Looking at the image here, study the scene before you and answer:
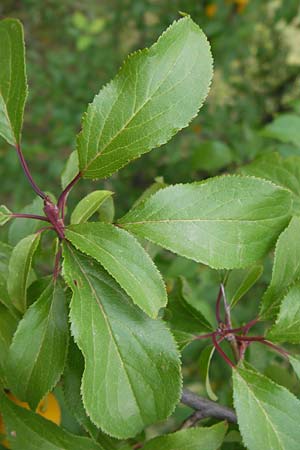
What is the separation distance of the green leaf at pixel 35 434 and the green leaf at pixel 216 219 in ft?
0.78

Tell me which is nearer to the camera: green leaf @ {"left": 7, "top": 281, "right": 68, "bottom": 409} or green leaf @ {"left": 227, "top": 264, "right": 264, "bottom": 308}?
green leaf @ {"left": 7, "top": 281, "right": 68, "bottom": 409}

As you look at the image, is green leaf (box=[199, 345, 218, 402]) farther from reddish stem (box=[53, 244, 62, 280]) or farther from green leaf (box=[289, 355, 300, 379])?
reddish stem (box=[53, 244, 62, 280])

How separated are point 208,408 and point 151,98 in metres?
0.37

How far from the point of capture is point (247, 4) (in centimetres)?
202

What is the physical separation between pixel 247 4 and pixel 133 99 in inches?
61.6

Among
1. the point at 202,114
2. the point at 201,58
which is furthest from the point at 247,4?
the point at 201,58

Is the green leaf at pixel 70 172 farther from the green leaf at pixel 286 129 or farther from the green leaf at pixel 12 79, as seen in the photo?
the green leaf at pixel 286 129

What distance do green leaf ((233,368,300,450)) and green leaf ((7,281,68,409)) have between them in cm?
19

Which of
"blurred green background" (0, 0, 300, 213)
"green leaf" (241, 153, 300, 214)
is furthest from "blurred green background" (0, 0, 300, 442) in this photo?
"green leaf" (241, 153, 300, 214)

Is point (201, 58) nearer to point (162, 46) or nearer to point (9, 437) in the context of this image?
point (162, 46)

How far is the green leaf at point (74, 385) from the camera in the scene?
0.66 m

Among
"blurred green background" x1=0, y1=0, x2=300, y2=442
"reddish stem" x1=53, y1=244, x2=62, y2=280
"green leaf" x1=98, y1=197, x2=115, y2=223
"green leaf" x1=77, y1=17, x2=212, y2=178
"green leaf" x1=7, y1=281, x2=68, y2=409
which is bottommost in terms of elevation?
"blurred green background" x1=0, y1=0, x2=300, y2=442

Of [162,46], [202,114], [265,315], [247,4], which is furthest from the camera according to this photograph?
[202,114]

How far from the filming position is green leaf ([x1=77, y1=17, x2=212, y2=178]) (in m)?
0.60
